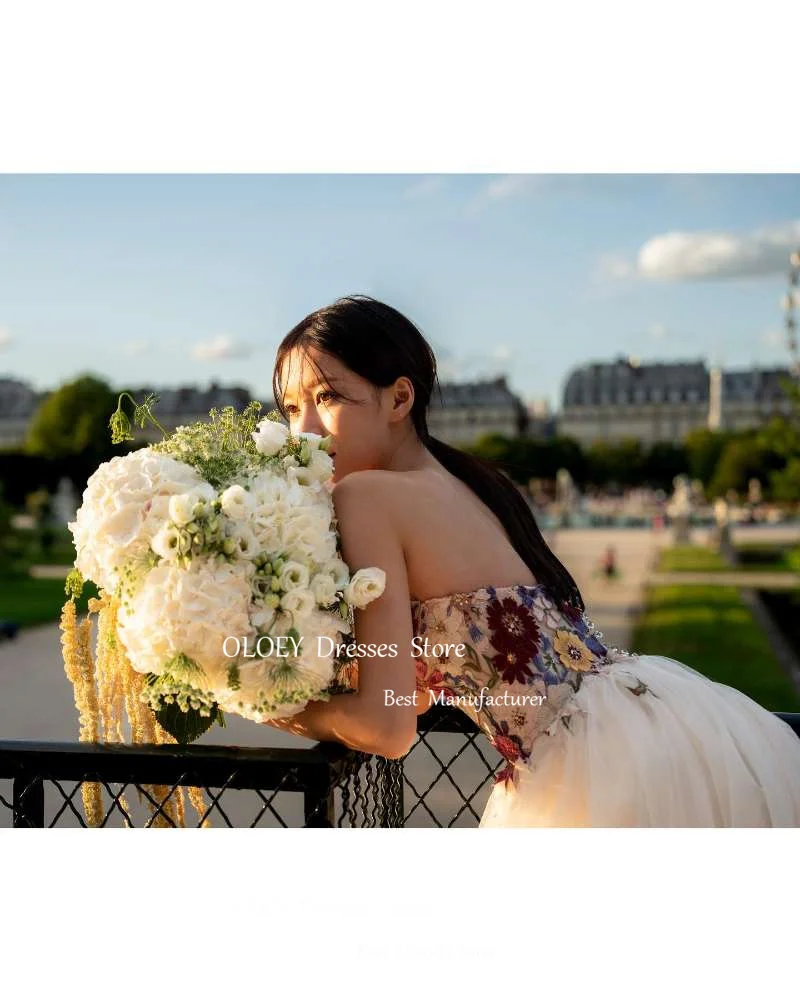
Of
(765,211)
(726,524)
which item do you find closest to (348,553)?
(765,211)

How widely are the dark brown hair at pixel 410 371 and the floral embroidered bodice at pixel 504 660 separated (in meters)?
0.10

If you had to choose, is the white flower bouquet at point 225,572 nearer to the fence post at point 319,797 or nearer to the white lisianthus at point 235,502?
the white lisianthus at point 235,502

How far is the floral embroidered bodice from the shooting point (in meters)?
2.21

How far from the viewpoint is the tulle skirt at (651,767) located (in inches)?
87.9

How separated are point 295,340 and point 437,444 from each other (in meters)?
0.41

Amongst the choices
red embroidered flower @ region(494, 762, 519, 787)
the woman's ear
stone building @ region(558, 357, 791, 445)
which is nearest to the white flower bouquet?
the woman's ear

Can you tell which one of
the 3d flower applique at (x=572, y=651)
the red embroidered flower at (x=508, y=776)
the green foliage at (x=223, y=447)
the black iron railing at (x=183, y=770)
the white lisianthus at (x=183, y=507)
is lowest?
the red embroidered flower at (x=508, y=776)

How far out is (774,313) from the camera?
20.6ft

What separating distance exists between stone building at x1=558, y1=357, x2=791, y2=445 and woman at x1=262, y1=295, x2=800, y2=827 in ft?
102

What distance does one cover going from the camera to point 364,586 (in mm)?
1925

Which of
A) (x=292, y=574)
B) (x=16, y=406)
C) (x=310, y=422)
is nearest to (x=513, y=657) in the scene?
(x=292, y=574)

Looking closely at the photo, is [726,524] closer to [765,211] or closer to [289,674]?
[765,211]

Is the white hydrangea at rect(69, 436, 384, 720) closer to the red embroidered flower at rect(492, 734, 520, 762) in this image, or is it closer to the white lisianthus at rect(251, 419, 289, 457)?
the white lisianthus at rect(251, 419, 289, 457)

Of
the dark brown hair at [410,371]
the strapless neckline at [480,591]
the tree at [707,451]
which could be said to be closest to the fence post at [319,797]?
the strapless neckline at [480,591]
